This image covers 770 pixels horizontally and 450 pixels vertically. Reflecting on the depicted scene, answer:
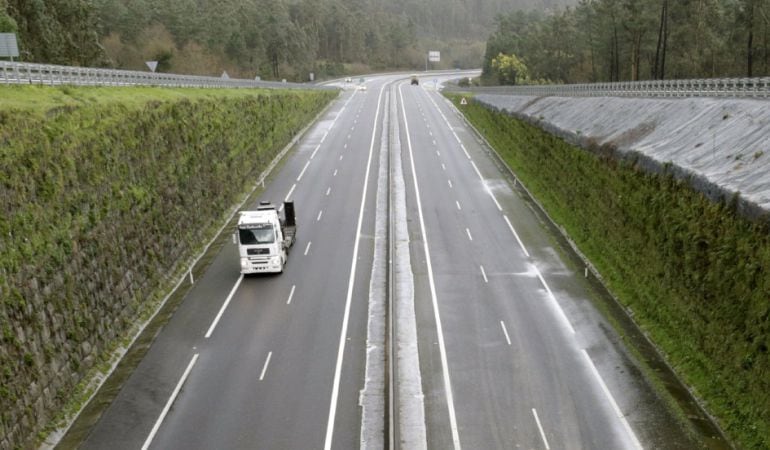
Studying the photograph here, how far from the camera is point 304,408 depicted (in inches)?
859

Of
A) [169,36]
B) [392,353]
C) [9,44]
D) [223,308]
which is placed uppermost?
[169,36]

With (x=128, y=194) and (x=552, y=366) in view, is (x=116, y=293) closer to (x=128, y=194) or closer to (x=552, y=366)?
(x=128, y=194)

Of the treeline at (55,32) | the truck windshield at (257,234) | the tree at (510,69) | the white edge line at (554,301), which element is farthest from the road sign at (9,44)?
the tree at (510,69)

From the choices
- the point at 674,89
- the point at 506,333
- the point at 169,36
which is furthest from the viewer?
the point at 169,36

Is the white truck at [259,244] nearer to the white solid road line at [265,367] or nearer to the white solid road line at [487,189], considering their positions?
the white solid road line at [265,367]

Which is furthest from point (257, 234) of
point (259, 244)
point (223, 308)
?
point (223, 308)

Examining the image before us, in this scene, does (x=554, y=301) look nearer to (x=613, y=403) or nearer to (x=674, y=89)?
(x=613, y=403)

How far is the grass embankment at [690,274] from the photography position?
64.4 ft

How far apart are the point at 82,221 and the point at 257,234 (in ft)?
34.7

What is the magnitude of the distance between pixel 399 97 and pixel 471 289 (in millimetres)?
97611

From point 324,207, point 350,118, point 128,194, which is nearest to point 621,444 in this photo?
point 128,194

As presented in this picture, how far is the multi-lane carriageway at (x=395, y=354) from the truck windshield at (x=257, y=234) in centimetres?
205

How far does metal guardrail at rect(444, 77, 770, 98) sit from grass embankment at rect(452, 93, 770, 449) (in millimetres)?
8751

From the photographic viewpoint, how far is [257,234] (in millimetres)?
33750
